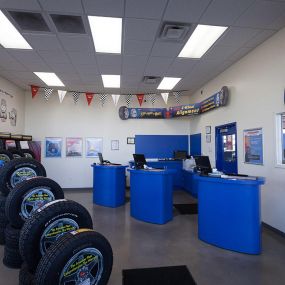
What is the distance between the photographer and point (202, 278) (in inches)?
96.0

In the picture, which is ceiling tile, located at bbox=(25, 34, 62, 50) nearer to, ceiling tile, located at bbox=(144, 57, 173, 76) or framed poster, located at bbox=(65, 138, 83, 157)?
ceiling tile, located at bbox=(144, 57, 173, 76)

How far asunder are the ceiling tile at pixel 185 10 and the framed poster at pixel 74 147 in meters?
5.34

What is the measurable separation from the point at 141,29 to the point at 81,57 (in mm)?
1630

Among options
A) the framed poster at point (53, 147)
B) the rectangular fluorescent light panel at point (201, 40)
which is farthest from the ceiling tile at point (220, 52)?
the framed poster at point (53, 147)

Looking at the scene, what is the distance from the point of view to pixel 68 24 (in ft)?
11.4

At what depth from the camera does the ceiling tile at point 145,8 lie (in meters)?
2.92

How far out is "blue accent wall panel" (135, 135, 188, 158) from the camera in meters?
7.94

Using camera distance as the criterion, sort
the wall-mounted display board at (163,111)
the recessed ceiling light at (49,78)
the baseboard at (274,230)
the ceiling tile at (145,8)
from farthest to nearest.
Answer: the wall-mounted display board at (163,111), the recessed ceiling light at (49,78), the baseboard at (274,230), the ceiling tile at (145,8)

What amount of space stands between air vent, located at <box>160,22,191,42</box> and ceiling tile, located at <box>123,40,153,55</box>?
1.12 ft

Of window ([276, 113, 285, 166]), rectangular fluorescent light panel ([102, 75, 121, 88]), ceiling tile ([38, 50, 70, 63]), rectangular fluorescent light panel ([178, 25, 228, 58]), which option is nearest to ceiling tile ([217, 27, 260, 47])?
rectangular fluorescent light panel ([178, 25, 228, 58])

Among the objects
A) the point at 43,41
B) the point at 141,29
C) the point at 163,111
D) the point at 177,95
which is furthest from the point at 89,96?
the point at 141,29

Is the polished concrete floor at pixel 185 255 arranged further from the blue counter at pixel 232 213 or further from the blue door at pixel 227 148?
the blue door at pixel 227 148

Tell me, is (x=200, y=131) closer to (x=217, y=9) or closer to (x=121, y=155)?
(x=121, y=155)

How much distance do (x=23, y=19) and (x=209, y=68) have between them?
387 cm
